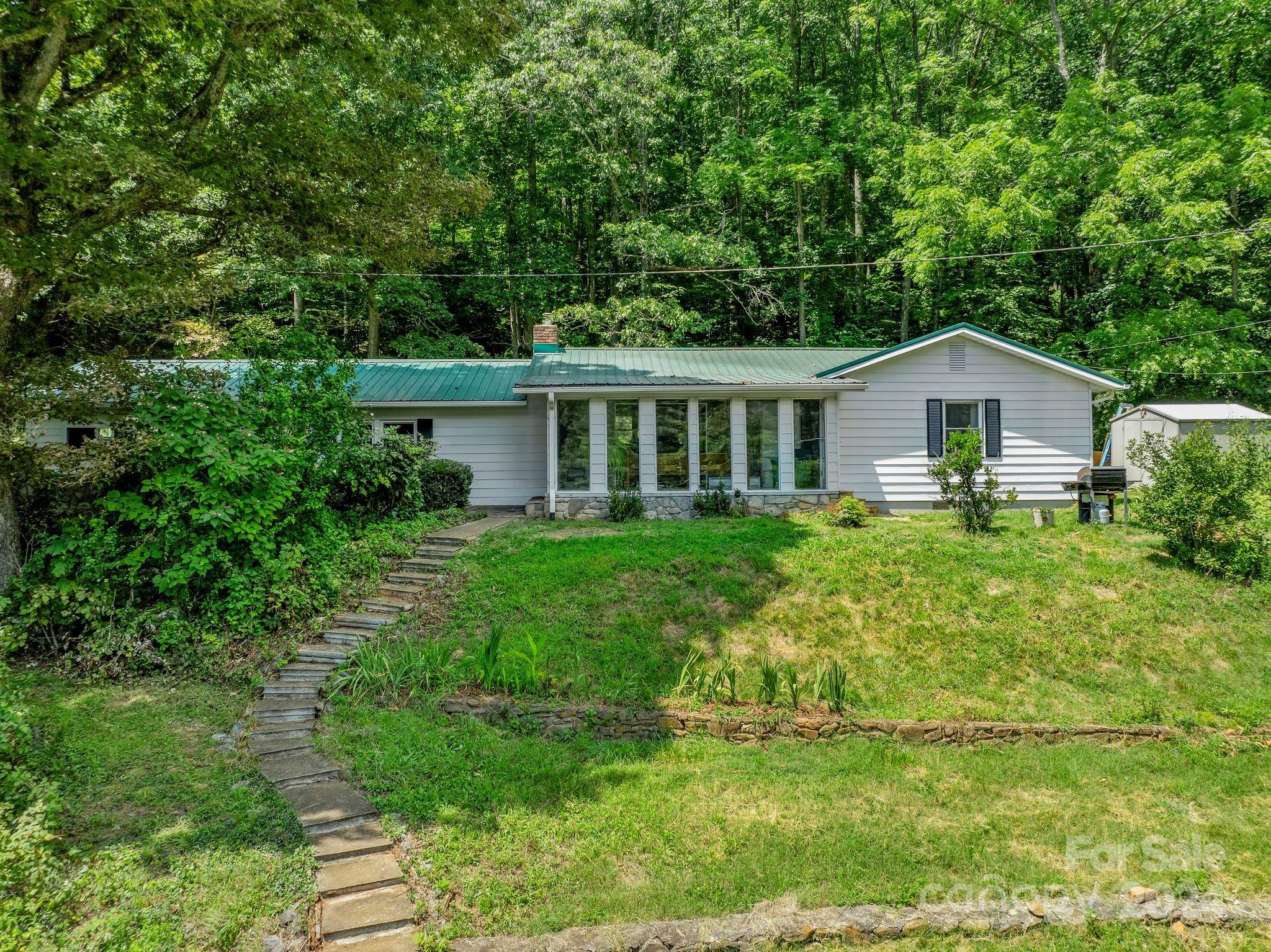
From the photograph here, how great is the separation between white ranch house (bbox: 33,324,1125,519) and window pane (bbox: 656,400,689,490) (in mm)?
25

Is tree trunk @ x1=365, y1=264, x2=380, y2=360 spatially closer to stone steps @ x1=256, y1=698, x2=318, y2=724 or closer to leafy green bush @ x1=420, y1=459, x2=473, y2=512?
leafy green bush @ x1=420, y1=459, x2=473, y2=512

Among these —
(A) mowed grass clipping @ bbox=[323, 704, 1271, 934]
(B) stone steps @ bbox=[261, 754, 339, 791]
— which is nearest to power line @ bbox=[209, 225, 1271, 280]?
(B) stone steps @ bbox=[261, 754, 339, 791]

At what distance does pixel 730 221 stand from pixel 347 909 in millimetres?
23271

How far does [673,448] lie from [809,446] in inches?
110

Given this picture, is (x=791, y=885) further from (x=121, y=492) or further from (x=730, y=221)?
Result: (x=730, y=221)

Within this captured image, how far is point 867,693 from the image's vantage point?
745cm

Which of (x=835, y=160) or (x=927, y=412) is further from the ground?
(x=835, y=160)

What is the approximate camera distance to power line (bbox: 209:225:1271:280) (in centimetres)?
1591

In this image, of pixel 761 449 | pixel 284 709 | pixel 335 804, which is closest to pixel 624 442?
pixel 761 449

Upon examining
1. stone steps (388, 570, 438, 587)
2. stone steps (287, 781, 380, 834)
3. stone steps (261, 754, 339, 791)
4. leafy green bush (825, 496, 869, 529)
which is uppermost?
leafy green bush (825, 496, 869, 529)

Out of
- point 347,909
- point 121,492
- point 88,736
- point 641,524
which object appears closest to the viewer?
point 347,909

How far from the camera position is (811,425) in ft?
43.8

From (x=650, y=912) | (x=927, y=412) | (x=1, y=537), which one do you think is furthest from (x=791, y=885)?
(x=927, y=412)

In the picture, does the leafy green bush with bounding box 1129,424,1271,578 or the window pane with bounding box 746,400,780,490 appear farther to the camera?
the window pane with bounding box 746,400,780,490
